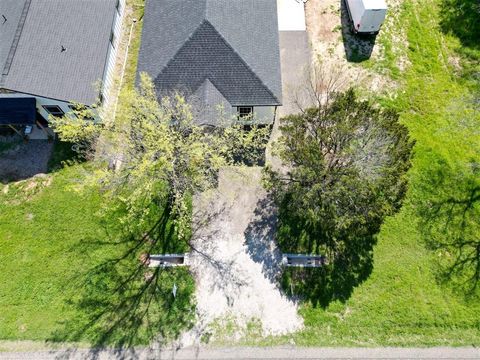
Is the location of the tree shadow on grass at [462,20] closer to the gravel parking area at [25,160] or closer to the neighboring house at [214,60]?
the neighboring house at [214,60]

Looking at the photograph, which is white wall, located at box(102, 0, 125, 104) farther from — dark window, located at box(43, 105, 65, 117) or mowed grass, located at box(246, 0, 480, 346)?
mowed grass, located at box(246, 0, 480, 346)

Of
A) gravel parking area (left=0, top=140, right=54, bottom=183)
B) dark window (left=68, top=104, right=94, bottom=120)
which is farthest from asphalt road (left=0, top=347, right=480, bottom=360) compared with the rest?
dark window (left=68, top=104, right=94, bottom=120)

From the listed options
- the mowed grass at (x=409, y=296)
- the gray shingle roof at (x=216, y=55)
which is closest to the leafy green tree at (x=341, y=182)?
the mowed grass at (x=409, y=296)

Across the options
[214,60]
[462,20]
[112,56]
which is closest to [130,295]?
[214,60]

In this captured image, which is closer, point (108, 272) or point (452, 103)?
point (108, 272)

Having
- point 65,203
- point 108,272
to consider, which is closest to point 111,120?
point 65,203

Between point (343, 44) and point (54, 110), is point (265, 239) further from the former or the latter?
point (54, 110)

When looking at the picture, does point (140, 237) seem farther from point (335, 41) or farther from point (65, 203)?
point (335, 41)
